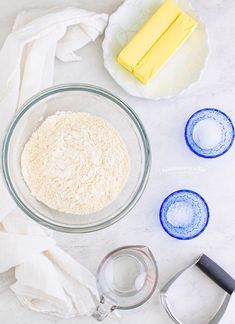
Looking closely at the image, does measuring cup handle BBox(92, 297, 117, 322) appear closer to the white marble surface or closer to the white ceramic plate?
the white marble surface

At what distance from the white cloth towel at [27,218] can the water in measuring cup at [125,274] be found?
4 cm

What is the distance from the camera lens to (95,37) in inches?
52.7

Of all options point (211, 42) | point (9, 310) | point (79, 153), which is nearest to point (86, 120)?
point (79, 153)

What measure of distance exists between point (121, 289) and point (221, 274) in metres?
0.21

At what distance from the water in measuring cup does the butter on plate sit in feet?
1.21

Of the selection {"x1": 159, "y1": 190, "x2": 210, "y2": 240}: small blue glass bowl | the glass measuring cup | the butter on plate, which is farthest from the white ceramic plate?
the glass measuring cup

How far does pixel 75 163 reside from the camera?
48.8 inches

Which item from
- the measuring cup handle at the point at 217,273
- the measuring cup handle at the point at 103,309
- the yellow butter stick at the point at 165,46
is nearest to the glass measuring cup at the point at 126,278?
the measuring cup handle at the point at 103,309

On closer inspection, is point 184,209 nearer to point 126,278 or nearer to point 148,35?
point 126,278

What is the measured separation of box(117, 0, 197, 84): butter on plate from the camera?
4.25ft

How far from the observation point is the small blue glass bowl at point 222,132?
1342 millimetres

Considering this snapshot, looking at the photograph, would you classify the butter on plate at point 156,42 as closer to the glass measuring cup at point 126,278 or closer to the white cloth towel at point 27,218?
the white cloth towel at point 27,218

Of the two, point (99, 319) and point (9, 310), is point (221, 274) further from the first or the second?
point (9, 310)

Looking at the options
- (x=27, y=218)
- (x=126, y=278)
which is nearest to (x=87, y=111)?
(x=27, y=218)
